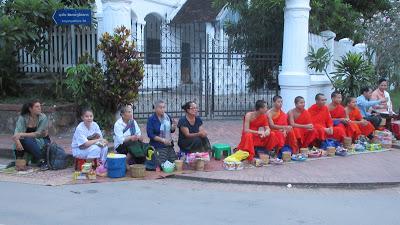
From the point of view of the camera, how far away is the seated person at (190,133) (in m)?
8.47

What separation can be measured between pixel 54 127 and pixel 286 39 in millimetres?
5702

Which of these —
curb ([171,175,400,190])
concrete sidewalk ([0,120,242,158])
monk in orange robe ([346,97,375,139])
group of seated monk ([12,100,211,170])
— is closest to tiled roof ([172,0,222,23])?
concrete sidewalk ([0,120,242,158])

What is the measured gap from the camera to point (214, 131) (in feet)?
38.4

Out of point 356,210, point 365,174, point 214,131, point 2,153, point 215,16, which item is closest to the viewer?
point 356,210

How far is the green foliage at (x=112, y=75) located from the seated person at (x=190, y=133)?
2.11 meters

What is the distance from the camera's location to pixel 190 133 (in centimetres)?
852

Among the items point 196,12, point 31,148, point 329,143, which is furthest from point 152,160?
point 196,12

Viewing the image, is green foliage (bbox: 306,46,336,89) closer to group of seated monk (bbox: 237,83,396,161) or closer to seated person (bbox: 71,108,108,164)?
group of seated monk (bbox: 237,83,396,161)

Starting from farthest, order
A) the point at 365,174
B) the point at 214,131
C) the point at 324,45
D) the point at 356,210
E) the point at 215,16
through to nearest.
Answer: the point at 215,16 → the point at 324,45 → the point at 214,131 → the point at 365,174 → the point at 356,210

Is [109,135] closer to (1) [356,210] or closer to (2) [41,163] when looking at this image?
(2) [41,163]

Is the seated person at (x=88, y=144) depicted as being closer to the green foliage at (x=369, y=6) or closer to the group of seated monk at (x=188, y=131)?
the group of seated monk at (x=188, y=131)

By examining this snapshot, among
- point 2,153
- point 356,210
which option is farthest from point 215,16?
point 356,210

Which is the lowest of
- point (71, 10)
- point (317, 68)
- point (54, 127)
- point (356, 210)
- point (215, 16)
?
point (356, 210)

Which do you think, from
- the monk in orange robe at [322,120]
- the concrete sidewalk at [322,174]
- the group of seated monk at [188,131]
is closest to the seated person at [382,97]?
the group of seated monk at [188,131]
